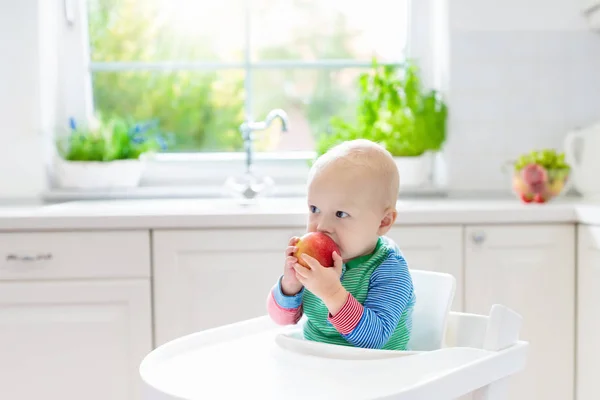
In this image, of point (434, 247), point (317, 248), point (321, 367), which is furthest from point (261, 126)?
point (321, 367)

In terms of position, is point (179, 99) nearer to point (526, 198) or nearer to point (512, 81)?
point (512, 81)

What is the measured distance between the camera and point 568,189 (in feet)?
9.20

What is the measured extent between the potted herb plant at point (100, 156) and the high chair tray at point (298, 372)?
163cm

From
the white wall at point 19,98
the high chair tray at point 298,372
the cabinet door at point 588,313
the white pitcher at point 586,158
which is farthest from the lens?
the white wall at point 19,98

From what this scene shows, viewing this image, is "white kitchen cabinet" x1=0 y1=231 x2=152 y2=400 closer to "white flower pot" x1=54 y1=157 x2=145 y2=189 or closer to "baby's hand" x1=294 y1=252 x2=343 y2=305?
"white flower pot" x1=54 y1=157 x2=145 y2=189

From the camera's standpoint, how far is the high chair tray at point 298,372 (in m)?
1.02

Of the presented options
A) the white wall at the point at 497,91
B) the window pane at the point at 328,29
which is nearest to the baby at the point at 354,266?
the white wall at the point at 497,91

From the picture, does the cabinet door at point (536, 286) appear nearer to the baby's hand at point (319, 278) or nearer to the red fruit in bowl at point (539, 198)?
the red fruit in bowl at point (539, 198)

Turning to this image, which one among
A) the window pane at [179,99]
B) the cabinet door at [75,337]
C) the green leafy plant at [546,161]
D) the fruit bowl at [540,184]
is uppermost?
the window pane at [179,99]

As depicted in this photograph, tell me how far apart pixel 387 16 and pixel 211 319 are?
4.59ft

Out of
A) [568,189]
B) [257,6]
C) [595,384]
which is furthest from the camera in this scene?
[257,6]

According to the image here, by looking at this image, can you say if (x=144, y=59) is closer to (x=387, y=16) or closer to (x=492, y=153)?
(x=387, y=16)

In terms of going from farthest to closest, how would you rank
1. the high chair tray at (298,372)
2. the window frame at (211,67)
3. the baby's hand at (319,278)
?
the window frame at (211,67)
the baby's hand at (319,278)
the high chair tray at (298,372)

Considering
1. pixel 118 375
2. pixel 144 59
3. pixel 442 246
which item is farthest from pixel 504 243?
Answer: pixel 144 59
